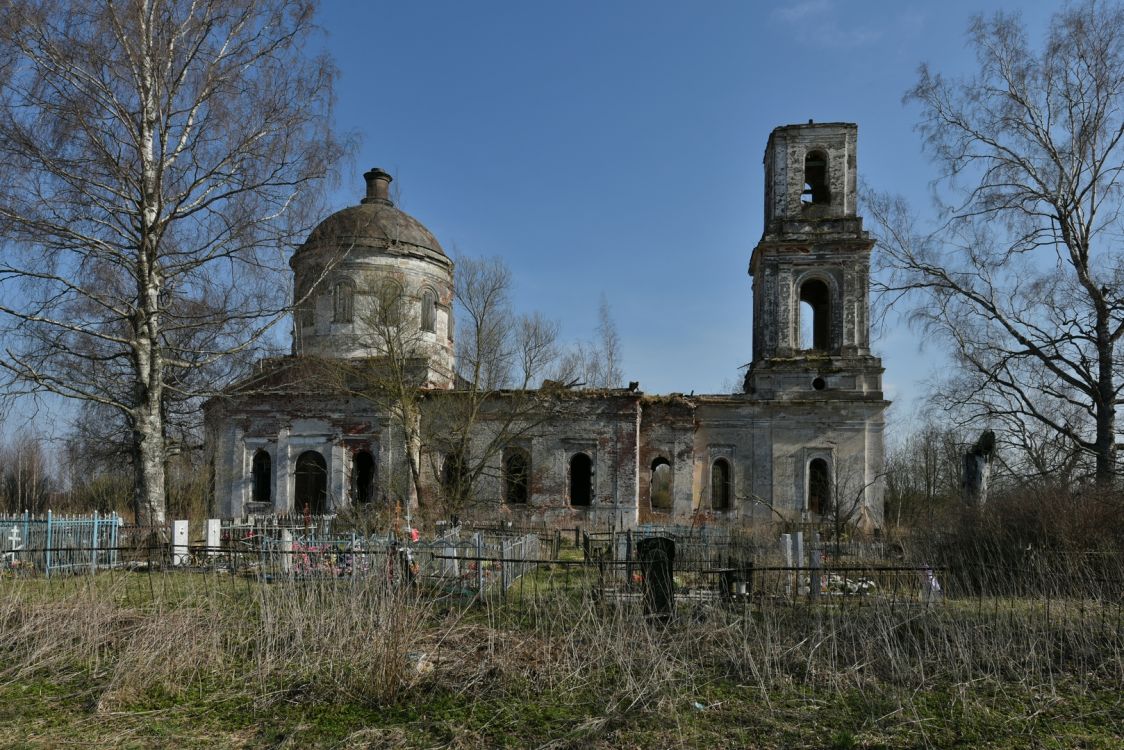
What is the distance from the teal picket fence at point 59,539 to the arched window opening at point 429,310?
13269 mm

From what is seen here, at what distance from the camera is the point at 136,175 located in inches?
534

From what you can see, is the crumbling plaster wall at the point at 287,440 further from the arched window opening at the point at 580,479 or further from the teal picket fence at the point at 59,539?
the teal picket fence at the point at 59,539

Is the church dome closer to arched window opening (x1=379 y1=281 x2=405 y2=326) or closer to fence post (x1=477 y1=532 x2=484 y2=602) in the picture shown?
arched window opening (x1=379 y1=281 x2=405 y2=326)

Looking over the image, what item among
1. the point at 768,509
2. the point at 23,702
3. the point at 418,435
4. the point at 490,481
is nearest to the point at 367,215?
the point at 418,435

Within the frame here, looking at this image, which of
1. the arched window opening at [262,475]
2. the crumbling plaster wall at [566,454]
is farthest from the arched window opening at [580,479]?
the arched window opening at [262,475]

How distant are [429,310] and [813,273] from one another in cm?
1242

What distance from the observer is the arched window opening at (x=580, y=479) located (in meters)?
25.5

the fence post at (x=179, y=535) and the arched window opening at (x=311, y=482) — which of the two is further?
the arched window opening at (x=311, y=482)

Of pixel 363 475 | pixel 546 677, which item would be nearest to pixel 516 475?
pixel 363 475

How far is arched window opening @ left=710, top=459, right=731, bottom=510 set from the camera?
25.4 meters

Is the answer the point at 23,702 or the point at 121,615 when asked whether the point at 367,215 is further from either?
the point at 23,702

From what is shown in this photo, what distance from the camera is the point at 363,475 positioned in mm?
25500

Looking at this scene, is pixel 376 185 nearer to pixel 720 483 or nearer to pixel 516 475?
pixel 516 475

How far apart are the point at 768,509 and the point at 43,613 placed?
2005 centimetres
